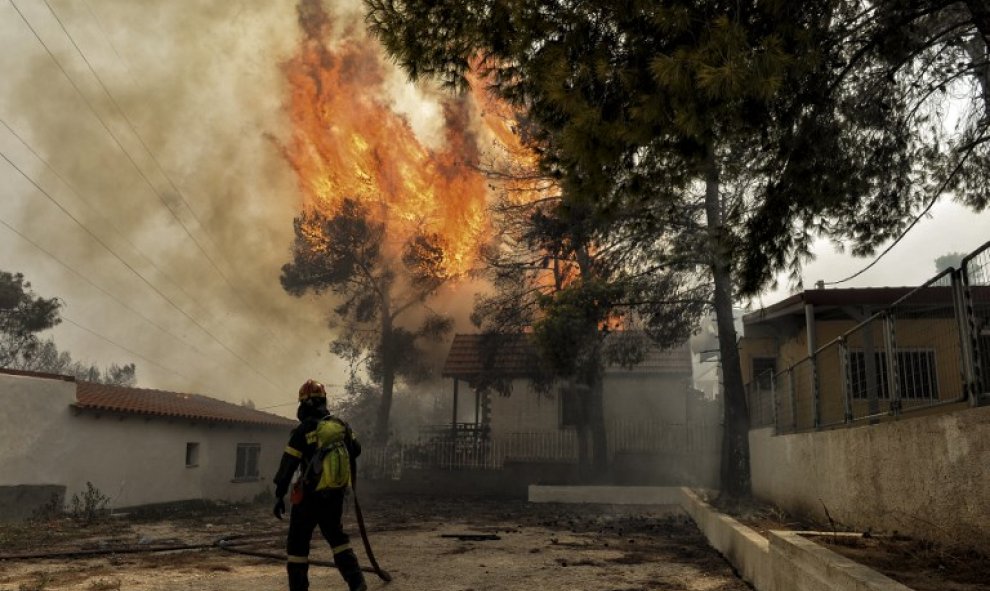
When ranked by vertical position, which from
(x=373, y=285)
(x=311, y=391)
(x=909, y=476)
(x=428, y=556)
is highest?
(x=373, y=285)

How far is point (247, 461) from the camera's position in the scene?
23.5 metres

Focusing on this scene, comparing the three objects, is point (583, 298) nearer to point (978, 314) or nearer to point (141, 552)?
point (141, 552)

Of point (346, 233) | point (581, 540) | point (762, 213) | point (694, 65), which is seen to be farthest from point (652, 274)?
point (346, 233)

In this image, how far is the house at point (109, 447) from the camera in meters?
14.9

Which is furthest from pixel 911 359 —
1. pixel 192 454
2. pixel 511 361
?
pixel 511 361

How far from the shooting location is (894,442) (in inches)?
220

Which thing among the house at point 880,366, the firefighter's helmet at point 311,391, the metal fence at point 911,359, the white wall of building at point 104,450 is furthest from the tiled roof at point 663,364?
the firefighter's helmet at point 311,391

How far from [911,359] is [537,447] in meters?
17.3

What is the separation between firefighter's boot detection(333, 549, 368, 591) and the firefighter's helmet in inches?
56.6

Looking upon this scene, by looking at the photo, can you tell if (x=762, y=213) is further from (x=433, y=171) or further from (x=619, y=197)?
(x=433, y=171)

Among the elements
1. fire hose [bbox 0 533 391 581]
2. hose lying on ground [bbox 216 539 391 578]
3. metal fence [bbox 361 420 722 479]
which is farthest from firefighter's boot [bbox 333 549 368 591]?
metal fence [bbox 361 420 722 479]

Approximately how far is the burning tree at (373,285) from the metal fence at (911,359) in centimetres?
2200

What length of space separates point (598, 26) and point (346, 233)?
25.1 meters

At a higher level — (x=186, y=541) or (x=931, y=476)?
(x=931, y=476)
